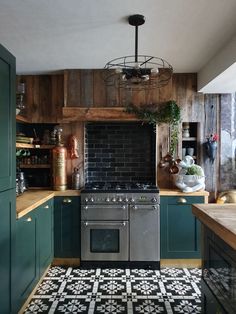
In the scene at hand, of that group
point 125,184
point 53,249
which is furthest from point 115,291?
point 125,184

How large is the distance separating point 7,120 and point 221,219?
1.52 meters

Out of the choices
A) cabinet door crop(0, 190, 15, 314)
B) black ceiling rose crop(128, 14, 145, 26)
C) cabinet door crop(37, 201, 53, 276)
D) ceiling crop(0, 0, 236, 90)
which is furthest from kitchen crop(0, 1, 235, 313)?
cabinet door crop(0, 190, 15, 314)

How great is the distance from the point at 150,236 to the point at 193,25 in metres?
2.22

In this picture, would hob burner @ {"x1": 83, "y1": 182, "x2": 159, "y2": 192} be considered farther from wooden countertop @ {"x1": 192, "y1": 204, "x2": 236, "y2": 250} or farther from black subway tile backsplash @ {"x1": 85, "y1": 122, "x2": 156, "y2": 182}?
wooden countertop @ {"x1": 192, "y1": 204, "x2": 236, "y2": 250}

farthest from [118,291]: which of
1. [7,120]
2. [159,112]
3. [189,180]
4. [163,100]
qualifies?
[163,100]

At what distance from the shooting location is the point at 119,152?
3.96 meters

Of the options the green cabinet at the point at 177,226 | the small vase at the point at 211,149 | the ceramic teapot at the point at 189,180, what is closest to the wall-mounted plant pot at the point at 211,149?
the small vase at the point at 211,149

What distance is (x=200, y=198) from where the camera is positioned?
3.40 meters

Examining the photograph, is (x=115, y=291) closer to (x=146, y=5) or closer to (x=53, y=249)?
(x=53, y=249)

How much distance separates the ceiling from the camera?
206 centimetres

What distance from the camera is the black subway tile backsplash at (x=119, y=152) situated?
13.0 feet

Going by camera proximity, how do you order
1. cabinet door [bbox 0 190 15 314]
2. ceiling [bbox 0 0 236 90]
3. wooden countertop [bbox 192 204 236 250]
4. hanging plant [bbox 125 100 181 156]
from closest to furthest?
wooden countertop [bbox 192 204 236 250] < cabinet door [bbox 0 190 15 314] < ceiling [bbox 0 0 236 90] < hanging plant [bbox 125 100 181 156]

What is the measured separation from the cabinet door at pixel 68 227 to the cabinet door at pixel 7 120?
1391 millimetres

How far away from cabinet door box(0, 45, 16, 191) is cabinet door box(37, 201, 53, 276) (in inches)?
35.5
